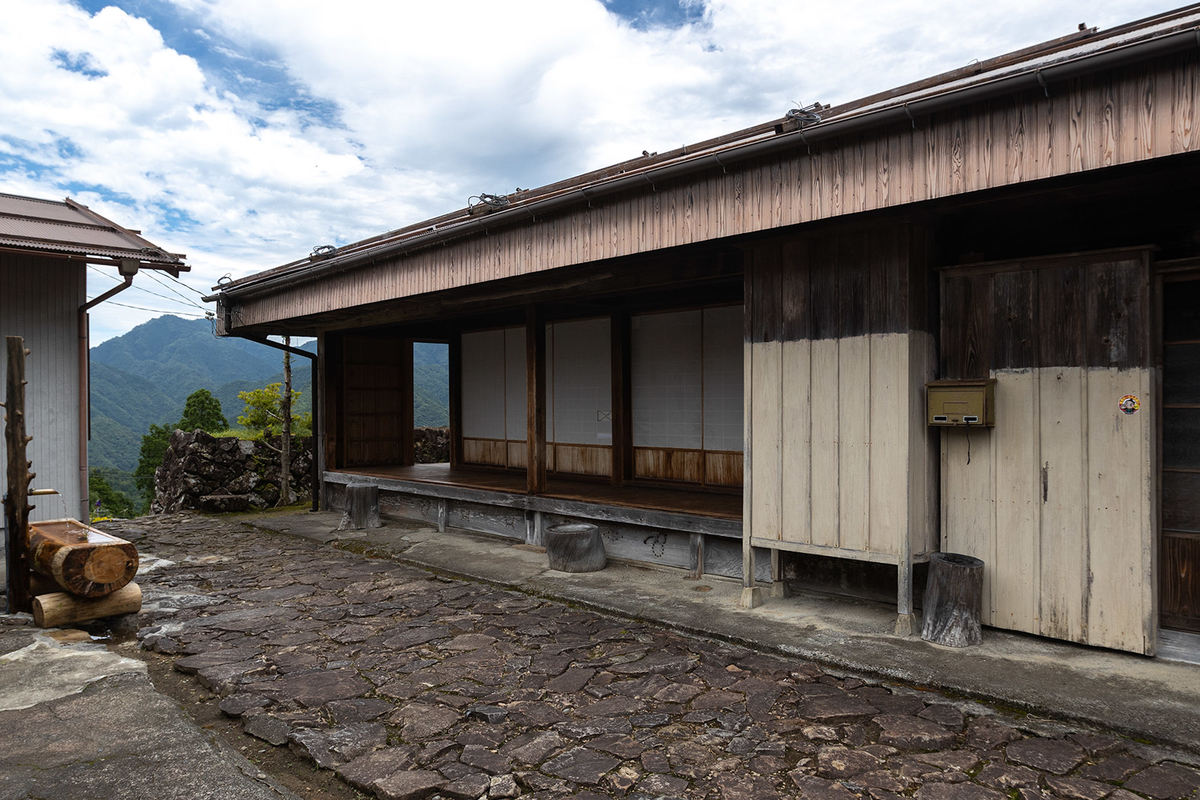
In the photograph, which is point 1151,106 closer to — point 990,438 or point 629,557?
point 990,438

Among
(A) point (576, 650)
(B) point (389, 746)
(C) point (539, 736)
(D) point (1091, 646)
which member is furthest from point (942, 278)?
(B) point (389, 746)

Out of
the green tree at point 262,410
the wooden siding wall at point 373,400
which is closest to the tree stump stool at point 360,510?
the wooden siding wall at point 373,400

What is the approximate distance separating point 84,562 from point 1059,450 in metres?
7.23

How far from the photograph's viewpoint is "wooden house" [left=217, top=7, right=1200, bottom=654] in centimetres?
386

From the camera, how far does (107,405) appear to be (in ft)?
391

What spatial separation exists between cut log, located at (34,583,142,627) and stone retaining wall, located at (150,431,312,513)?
6642 mm

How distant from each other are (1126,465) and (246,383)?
150m

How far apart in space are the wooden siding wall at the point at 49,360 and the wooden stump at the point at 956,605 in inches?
355

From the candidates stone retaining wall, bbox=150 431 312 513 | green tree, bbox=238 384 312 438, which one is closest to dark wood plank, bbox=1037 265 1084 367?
stone retaining wall, bbox=150 431 312 513

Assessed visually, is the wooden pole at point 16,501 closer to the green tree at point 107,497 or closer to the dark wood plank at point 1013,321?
the dark wood plank at point 1013,321

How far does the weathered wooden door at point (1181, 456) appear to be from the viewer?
4.34m

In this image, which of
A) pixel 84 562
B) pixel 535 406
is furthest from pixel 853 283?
pixel 84 562

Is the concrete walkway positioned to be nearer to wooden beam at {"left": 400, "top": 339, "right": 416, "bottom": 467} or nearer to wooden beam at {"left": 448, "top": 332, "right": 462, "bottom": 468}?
wooden beam at {"left": 448, "top": 332, "right": 462, "bottom": 468}

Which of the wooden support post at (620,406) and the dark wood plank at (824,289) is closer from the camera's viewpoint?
the dark wood plank at (824,289)
